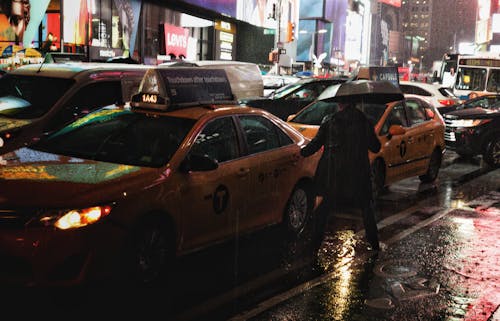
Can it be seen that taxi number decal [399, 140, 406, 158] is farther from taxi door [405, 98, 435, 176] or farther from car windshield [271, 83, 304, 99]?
car windshield [271, 83, 304, 99]

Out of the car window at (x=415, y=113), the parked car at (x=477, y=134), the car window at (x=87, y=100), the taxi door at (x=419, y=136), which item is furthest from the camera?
the parked car at (x=477, y=134)

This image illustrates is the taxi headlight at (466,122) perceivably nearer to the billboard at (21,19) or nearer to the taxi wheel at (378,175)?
the taxi wheel at (378,175)

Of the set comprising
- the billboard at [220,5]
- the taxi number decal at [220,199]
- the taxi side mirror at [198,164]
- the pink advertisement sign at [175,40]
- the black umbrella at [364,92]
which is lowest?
the taxi number decal at [220,199]

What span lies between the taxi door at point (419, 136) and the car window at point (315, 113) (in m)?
1.25

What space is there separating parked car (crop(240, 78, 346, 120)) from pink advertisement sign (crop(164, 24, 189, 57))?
56.2 feet

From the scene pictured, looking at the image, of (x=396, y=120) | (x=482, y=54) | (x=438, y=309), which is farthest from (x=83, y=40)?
(x=438, y=309)

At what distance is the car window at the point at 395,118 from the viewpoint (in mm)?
10562

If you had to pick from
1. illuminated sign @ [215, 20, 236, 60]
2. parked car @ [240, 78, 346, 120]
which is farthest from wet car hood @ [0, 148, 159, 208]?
illuminated sign @ [215, 20, 236, 60]

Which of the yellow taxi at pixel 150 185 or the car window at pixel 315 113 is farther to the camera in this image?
the car window at pixel 315 113

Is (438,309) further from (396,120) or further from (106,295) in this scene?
(396,120)

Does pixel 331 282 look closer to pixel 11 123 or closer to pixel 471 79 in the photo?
pixel 11 123

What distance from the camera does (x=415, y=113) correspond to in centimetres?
1162

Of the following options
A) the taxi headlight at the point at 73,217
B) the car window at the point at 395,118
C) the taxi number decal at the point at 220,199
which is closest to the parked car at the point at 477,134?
the car window at the point at 395,118

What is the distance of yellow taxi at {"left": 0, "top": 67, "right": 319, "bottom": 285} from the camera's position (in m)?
4.90
